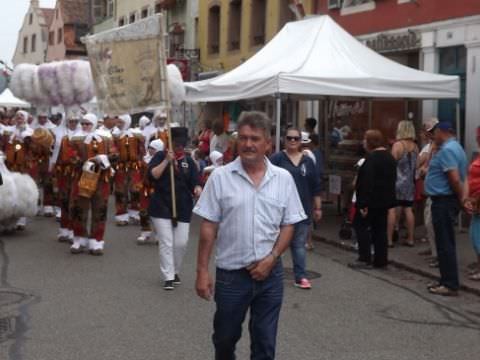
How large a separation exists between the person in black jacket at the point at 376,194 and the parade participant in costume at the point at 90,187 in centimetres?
330

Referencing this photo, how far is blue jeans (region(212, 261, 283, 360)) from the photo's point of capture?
4.78 meters

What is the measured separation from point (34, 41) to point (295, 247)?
2381 inches

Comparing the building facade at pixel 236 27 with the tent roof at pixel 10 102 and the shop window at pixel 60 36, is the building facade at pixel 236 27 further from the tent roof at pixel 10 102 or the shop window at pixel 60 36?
the shop window at pixel 60 36

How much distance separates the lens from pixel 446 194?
856 cm

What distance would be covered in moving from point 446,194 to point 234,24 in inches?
773

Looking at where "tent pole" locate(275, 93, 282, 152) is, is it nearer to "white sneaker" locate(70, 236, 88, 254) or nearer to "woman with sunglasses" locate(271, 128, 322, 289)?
"woman with sunglasses" locate(271, 128, 322, 289)

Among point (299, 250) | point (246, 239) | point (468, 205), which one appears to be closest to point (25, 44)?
point (299, 250)

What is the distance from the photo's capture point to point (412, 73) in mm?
13547

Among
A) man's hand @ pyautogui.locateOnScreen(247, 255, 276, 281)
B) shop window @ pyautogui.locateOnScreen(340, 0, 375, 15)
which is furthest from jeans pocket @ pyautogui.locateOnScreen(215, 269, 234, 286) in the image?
shop window @ pyautogui.locateOnScreen(340, 0, 375, 15)

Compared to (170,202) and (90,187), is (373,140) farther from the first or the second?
(90,187)

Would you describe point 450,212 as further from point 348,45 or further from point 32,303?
point 348,45

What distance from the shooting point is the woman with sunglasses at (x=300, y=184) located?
8.91 m

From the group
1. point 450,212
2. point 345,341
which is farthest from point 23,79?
point 345,341

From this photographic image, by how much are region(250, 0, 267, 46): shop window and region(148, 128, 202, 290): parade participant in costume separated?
54.8 ft
